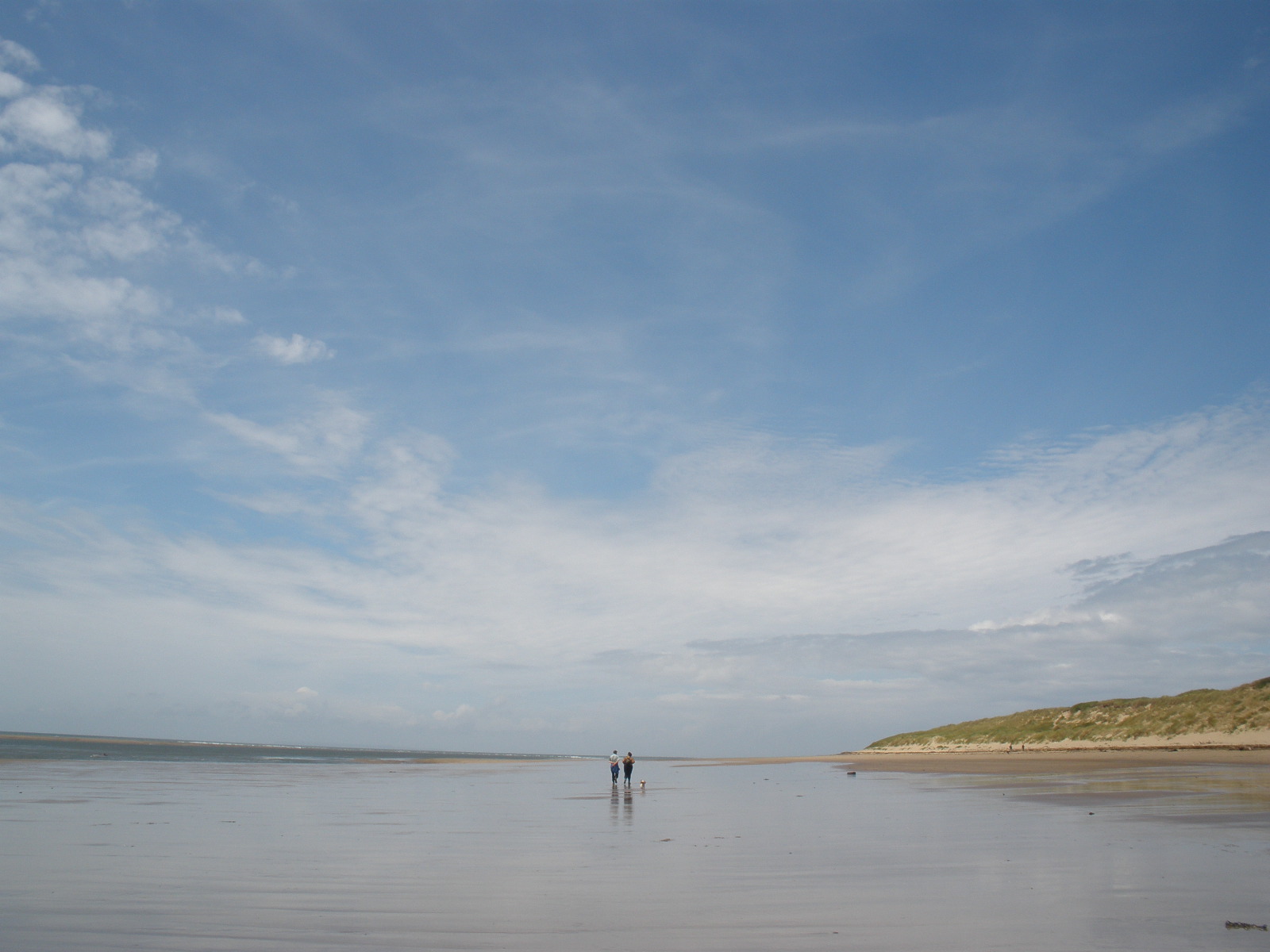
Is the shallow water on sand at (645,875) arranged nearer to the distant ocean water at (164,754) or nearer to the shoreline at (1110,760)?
the shoreline at (1110,760)

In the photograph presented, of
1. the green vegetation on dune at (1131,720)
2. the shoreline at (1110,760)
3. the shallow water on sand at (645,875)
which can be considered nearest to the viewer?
the shallow water on sand at (645,875)

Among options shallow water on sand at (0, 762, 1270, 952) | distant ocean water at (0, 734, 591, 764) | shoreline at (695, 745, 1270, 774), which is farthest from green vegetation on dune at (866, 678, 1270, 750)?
distant ocean water at (0, 734, 591, 764)

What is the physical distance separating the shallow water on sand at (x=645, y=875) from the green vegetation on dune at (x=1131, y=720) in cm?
4484

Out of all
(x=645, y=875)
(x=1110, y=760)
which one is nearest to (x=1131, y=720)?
(x=1110, y=760)

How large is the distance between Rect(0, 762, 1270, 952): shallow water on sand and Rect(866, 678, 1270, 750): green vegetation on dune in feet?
147

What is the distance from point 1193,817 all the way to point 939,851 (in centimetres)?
789

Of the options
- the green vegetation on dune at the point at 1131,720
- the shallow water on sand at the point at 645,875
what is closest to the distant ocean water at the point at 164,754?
the shallow water on sand at the point at 645,875

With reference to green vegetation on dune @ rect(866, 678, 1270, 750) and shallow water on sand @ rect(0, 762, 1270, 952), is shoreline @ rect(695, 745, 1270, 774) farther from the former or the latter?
shallow water on sand @ rect(0, 762, 1270, 952)

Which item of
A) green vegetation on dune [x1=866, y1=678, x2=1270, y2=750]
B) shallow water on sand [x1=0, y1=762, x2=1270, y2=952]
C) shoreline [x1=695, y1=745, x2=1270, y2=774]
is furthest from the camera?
green vegetation on dune [x1=866, y1=678, x2=1270, y2=750]

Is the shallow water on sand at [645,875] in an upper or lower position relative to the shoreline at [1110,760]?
upper

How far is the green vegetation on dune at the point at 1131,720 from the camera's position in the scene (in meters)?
58.5

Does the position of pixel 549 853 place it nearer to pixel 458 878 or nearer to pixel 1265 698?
pixel 458 878

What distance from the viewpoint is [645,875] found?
12695mm

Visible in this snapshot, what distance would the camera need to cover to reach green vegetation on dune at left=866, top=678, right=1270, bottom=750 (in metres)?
58.5
